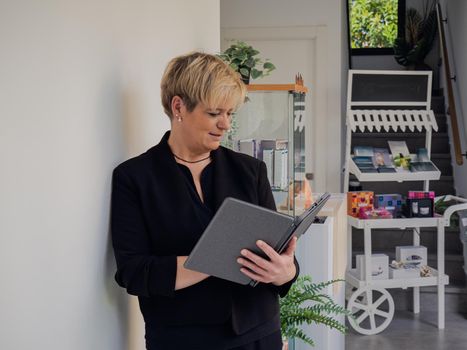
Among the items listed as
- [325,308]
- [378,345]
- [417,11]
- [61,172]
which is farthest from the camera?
[417,11]

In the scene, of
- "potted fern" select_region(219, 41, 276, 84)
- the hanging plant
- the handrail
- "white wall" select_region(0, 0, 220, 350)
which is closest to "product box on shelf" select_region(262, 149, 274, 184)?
"potted fern" select_region(219, 41, 276, 84)

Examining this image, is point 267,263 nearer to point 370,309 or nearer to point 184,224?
point 184,224

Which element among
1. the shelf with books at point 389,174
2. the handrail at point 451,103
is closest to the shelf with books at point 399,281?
the shelf with books at point 389,174

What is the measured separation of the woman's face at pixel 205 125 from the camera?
1.56 m

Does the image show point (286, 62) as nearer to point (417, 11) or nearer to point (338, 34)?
point (338, 34)

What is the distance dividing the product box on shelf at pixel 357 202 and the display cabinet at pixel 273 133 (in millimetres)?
1945

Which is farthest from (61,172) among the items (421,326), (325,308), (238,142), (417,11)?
(417,11)

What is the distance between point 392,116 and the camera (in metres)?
5.57

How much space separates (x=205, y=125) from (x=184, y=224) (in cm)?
23

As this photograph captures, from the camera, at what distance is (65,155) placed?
53.4 inches

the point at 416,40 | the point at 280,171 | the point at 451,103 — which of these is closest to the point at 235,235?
the point at 280,171

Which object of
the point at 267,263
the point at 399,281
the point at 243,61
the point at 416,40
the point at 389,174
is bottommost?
the point at 399,281

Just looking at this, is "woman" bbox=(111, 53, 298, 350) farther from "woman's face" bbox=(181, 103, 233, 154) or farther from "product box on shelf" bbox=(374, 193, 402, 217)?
"product box on shelf" bbox=(374, 193, 402, 217)

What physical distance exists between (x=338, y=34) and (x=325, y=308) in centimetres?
351
